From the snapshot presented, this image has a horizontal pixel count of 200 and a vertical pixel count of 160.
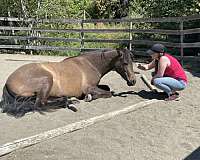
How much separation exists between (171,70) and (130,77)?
30.7 inches

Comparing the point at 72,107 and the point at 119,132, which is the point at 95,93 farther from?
the point at 119,132

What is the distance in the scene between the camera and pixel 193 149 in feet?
16.8

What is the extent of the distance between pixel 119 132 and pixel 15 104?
2.05 metres

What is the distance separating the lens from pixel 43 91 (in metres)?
7.02

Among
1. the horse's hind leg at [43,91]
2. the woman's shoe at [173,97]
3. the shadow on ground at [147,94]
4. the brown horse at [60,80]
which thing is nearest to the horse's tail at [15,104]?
the brown horse at [60,80]

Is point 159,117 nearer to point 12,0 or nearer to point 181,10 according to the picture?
point 181,10

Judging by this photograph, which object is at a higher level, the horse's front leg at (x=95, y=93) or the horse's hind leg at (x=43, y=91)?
the horse's hind leg at (x=43, y=91)

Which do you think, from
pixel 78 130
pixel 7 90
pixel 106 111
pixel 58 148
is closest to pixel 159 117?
pixel 106 111

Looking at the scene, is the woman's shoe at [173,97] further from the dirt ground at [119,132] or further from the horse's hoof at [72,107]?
the horse's hoof at [72,107]

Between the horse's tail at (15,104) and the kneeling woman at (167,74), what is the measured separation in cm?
231

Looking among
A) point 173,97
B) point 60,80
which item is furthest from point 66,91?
point 173,97

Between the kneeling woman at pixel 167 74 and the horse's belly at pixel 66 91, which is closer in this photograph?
the horse's belly at pixel 66 91

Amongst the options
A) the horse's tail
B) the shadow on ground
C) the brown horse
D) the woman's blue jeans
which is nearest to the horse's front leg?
the brown horse

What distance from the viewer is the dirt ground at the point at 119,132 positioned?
496 centimetres
